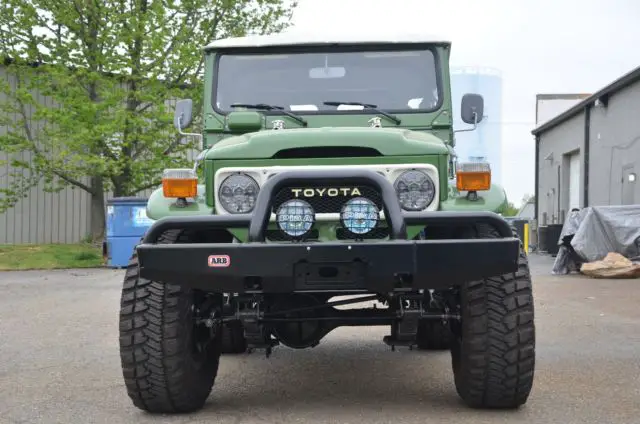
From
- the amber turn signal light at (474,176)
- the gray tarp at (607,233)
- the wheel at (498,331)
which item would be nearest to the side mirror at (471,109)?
the amber turn signal light at (474,176)

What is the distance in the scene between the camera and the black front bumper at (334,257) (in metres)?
4.53

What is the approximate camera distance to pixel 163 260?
15.2ft

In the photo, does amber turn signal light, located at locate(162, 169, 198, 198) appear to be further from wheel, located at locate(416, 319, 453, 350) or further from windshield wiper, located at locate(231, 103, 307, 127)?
wheel, located at locate(416, 319, 453, 350)

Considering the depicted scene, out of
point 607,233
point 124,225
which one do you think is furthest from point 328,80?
point 124,225

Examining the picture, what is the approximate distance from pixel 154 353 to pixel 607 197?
24170mm

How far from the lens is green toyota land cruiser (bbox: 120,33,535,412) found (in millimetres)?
4582

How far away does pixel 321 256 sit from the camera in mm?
4539

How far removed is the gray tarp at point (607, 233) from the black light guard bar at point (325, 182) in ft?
49.9

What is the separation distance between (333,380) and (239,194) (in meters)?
1.99

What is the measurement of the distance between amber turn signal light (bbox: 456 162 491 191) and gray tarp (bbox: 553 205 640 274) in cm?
1484

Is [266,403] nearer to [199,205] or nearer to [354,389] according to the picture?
[354,389]

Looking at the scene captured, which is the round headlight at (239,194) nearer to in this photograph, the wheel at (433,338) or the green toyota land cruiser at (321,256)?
the green toyota land cruiser at (321,256)

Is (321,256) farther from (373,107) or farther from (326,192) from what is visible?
(373,107)

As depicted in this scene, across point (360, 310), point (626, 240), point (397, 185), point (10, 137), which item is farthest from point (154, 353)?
point (10, 137)
